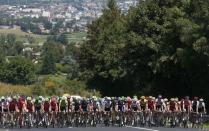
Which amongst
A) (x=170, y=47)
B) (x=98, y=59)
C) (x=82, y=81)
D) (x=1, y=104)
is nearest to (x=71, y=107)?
(x=1, y=104)

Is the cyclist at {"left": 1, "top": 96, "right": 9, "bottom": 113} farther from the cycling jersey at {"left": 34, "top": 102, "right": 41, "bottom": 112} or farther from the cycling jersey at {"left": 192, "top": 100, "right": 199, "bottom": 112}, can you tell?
the cycling jersey at {"left": 192, "top": 100, "right": 199, "bottom": 112}

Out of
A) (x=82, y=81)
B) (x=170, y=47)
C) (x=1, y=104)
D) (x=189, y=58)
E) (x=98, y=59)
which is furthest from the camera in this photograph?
(x=82, y=81)

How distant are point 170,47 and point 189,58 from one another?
664 cm

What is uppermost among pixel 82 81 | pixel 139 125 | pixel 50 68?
pixel 139 125

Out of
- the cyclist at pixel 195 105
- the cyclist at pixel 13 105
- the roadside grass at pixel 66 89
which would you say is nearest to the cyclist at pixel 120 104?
the cyclist at pixel 195 105

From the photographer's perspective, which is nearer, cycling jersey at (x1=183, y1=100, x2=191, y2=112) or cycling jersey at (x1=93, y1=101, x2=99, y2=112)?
cycling jersey at (x1=183, y1=100, x2=191, y2=112)

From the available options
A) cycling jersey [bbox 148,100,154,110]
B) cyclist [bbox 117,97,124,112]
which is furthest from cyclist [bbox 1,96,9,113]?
cycling jersey [bbox 148,100,154,110]

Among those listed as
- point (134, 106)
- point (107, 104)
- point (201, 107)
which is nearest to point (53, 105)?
point (107, 104)

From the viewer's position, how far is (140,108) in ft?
119

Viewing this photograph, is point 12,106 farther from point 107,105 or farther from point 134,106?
point 134,106

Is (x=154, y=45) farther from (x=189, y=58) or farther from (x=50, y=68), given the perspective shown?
(x=50, y=68)

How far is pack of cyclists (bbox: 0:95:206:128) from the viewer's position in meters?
34.9

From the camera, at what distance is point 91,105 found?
35844mm

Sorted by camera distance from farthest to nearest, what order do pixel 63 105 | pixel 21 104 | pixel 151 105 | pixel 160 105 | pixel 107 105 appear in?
pixel 63 105, pixel 160 105, pixel 107 105, pixel 151 105, pixel 21 104
